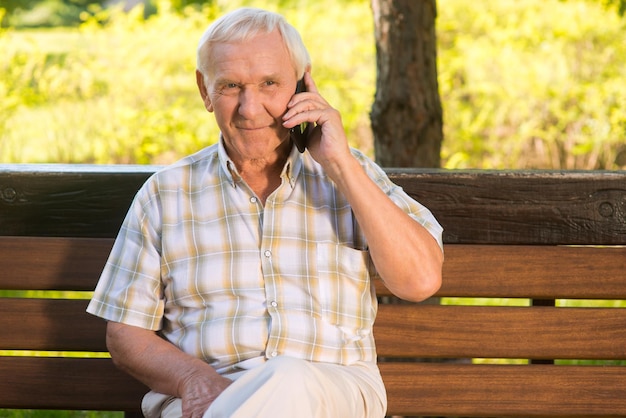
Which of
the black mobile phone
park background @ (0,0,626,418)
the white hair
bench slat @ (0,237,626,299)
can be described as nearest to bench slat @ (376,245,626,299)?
bench slat @ (0,237,626,299)

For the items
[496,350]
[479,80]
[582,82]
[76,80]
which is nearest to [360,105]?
[479,80]

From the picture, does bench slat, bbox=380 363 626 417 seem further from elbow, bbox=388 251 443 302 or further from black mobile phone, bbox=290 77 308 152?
black mobile phone, bbox=290 77 308 152

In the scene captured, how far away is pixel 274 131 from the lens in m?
2.74

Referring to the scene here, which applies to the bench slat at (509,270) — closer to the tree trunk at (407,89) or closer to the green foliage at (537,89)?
the tree trunk at (407,89)

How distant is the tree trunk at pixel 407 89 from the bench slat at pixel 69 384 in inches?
63.0

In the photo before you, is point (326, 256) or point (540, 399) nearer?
point (326, 256)

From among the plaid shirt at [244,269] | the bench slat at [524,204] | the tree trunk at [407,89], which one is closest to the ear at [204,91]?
the plaid shirt at [244,269]

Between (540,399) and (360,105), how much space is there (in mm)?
5801

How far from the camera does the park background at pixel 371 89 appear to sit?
8648 millimetres

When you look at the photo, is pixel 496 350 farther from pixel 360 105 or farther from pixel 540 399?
pixel 360 105

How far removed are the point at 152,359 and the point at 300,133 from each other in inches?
30.5

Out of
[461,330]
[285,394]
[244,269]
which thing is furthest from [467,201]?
[285,394]

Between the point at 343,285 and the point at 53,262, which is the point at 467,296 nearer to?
the point at 343,285

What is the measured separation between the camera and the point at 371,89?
870cm
